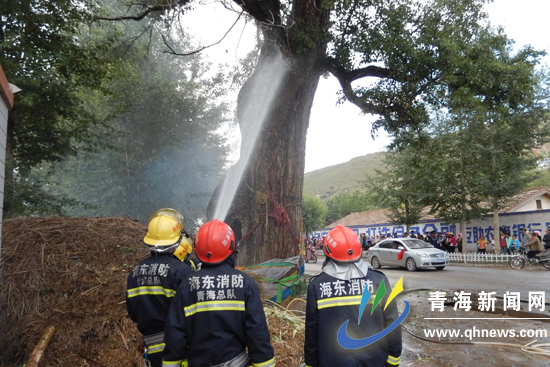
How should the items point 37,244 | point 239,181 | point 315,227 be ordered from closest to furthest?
point 37,244
point 239,181
point 315,227

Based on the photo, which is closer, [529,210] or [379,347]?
[379,347]

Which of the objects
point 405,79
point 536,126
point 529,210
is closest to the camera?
point 405,79

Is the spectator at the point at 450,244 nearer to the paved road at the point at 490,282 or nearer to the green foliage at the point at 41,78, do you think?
the paved road at the point at 490,282

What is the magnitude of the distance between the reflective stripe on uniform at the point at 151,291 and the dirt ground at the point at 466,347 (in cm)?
324

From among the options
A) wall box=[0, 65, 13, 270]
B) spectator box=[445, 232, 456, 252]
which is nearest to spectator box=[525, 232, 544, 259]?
spectator box=[445, 232, 456, 252]

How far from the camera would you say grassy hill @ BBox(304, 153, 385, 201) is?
15119cm

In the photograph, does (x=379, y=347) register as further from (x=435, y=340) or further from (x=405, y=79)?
(x=405, y=79)

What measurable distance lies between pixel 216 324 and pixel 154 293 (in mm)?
901

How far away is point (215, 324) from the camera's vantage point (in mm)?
2674

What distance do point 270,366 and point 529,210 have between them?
85.3 ft

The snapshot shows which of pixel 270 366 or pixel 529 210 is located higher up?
pixel 529 210

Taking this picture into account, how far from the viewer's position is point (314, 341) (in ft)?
9.36

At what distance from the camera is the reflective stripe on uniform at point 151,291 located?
10.8 feet

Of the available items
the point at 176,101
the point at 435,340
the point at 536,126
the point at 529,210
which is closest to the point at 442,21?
the point at 435,340
